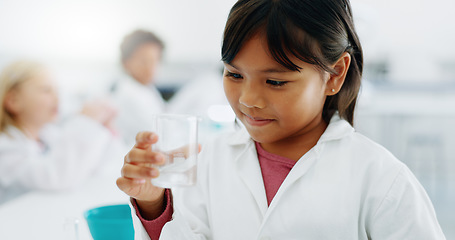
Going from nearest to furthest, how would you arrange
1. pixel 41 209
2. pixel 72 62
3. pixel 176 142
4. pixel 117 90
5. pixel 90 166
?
pixel 176 142
pixel 41 209
pixel 90 166
pixel 117 90
pixel 72 62

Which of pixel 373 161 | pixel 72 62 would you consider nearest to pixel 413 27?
pixel 72 62

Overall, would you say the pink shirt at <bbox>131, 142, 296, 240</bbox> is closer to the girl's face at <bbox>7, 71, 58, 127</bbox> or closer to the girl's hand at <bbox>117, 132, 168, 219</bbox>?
the girl's hand at <bbox>117, 132, 168, 219</bbox>

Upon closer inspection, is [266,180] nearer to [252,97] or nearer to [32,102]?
[252,97]

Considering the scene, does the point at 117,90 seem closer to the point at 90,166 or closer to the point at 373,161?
the point at 90,166

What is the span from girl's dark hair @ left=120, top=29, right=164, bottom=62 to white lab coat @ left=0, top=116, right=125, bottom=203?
4.11 ft

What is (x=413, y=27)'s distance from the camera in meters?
3.94

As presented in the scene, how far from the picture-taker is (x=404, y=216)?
2.44 ft

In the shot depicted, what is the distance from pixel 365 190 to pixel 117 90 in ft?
7.82

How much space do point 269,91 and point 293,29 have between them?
0.11 meters

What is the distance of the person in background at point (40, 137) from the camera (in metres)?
1.68

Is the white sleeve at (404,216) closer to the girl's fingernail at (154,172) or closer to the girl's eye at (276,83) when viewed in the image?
the girl's eye at (276,83)

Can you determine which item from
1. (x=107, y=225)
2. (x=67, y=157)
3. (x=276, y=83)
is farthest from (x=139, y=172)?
(x=67, y=157)

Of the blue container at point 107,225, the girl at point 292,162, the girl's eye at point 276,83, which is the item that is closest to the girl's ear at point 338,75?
the girl at point 292,162

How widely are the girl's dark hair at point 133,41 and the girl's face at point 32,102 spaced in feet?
2.95
